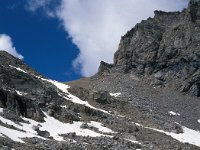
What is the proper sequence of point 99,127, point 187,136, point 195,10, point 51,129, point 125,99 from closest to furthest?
point 51,129, point 99,127, point 187,136, point 125,99, point 195,10

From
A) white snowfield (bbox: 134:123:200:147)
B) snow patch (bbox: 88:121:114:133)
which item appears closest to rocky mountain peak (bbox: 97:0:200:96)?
white snowfield (bbox: 134:123:200:147)

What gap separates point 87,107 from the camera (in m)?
63.7

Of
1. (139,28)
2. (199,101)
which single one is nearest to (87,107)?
(199,101)

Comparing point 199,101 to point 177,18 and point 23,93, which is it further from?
point 23,93

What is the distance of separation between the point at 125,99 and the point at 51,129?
34164mm

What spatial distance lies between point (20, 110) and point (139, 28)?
67710 mm

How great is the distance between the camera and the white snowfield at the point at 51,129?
42.0 meters

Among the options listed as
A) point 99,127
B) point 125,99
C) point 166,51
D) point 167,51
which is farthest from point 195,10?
point 99,127

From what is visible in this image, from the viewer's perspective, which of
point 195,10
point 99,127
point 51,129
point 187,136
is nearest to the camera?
point 51,129

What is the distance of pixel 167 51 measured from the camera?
10950cm

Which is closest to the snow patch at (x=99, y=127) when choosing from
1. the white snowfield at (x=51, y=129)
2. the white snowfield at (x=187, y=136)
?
the white snowfield at (x=51, y=129)

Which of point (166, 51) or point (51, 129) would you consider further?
point (166, 51)

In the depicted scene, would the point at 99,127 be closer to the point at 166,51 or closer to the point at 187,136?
the point at 187,136

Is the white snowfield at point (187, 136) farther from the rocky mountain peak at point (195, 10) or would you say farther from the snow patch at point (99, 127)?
the rocky mountain peak at point (195, 10)
